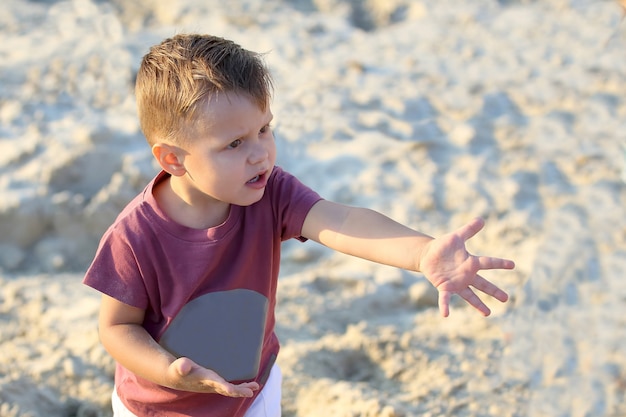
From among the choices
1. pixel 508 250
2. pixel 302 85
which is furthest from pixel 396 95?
pixel 508 250

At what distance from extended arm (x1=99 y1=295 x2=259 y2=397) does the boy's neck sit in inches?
7.7

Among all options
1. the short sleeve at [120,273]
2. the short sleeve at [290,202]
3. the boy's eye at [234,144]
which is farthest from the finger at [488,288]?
the short sleeve at [120,273]

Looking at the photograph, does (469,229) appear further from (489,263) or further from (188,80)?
(188,80)

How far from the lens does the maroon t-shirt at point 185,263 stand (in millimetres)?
1509

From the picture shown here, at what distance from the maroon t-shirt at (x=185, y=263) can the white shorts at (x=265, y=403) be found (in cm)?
2

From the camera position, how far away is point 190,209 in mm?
1581

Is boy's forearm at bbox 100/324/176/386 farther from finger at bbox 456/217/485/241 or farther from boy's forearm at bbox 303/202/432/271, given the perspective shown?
finger at bbox 456/217/485/241

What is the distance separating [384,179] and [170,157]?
1.96m

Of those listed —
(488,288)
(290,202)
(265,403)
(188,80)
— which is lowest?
(265,403)

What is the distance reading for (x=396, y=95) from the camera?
399cm

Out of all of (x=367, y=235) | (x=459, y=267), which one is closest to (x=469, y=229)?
(x=459, y=267)

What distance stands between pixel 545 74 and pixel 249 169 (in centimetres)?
307

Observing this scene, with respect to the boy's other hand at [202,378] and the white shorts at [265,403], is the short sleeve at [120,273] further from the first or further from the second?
the white shorts at [265,403]

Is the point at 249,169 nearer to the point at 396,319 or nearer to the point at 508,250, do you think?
the point at 396,319
